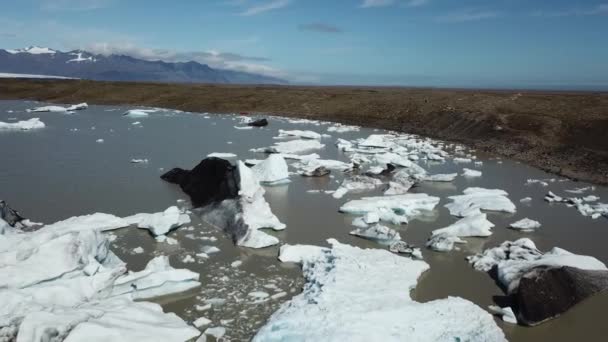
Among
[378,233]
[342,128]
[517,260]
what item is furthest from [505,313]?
[342,128]

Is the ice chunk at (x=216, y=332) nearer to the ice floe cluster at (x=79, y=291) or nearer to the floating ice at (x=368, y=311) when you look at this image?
the ice floe cluster at (x=79, y=291)

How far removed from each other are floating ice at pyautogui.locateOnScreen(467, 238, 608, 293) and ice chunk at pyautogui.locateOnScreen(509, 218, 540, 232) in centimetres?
147

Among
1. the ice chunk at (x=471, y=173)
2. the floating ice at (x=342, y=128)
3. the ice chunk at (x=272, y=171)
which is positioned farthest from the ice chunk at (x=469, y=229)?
the floating ice at (x=342, y=128)

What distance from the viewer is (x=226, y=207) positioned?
9.81 meters

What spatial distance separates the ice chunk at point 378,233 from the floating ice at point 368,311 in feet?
3.88

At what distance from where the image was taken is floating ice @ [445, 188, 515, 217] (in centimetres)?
1086

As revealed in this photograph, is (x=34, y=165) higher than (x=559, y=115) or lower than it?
lower

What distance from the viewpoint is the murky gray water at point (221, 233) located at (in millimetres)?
6434

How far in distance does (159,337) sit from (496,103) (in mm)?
26944

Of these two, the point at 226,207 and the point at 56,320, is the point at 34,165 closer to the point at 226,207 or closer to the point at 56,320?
the point at 226,207

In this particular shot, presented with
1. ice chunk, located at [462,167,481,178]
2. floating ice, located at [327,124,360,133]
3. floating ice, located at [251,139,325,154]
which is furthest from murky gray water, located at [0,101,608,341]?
floating ice, located at [327,124,360,133]

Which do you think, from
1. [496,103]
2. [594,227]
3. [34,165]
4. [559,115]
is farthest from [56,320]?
[496,103]

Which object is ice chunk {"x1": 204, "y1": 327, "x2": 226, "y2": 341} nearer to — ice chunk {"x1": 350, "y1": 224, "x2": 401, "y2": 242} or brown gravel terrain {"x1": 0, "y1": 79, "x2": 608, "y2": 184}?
ice chunk {"x1": 350, "y1": 224, "x2": 401, "y2": 242}

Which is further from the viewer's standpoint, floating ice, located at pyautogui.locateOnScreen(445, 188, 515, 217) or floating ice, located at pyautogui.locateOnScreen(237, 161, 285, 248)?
floating ice, located at pyautogui.locateOnScreen(445, 188, 515, 217)
